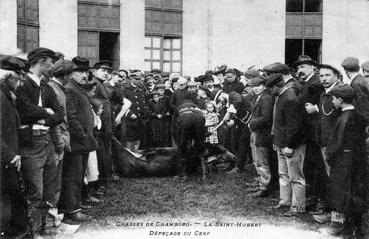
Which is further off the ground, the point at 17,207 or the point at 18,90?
the point at 18,90

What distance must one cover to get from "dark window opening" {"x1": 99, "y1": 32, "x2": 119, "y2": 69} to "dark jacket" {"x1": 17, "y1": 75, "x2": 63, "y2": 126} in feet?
40.9

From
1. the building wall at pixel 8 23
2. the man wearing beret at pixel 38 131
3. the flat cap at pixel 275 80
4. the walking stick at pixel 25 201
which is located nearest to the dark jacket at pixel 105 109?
the man wearing beret at pixel 38 131

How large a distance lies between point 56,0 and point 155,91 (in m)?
6.61

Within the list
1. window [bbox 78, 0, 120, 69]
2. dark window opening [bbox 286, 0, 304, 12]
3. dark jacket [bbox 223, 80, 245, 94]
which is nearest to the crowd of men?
dark jacket [bbox 223, 80, 245, 94]

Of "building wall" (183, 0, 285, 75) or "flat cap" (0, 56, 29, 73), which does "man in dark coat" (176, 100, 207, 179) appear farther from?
"building wall" (183, 0, 285, 75)

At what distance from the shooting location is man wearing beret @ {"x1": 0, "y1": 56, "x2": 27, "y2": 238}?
434 centimetres

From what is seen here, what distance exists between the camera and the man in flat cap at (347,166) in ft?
17.1

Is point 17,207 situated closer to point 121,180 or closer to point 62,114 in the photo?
point 62,114

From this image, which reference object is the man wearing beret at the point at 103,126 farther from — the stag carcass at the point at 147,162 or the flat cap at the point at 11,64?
the flat cap at the point at 11,64

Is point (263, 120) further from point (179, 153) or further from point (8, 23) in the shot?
point (8, 23)

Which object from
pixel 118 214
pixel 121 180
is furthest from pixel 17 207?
pixel 121 180

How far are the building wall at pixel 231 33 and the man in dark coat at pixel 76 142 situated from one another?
41.5ft

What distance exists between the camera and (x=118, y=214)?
6402 millimetres

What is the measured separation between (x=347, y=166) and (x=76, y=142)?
3.24m
